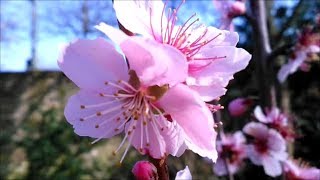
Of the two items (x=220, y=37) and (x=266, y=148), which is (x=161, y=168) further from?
(x=266, y=148)

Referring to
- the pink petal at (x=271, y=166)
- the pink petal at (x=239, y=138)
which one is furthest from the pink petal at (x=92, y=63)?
the pink petal at (x=239, y=138)

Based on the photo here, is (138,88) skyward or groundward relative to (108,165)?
skyward

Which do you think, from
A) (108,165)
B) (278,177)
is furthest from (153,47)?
(108,165)

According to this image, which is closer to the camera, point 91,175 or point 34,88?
point 91,175

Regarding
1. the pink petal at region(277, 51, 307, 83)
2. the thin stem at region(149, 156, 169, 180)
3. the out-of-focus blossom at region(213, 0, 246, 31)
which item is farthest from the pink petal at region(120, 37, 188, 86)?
the pink petal at region(277, 51, 307, 83)

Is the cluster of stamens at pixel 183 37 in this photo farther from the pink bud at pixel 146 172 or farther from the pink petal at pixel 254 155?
the pink petal at pixel 254 155

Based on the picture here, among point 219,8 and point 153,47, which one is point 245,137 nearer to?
point 219,8
